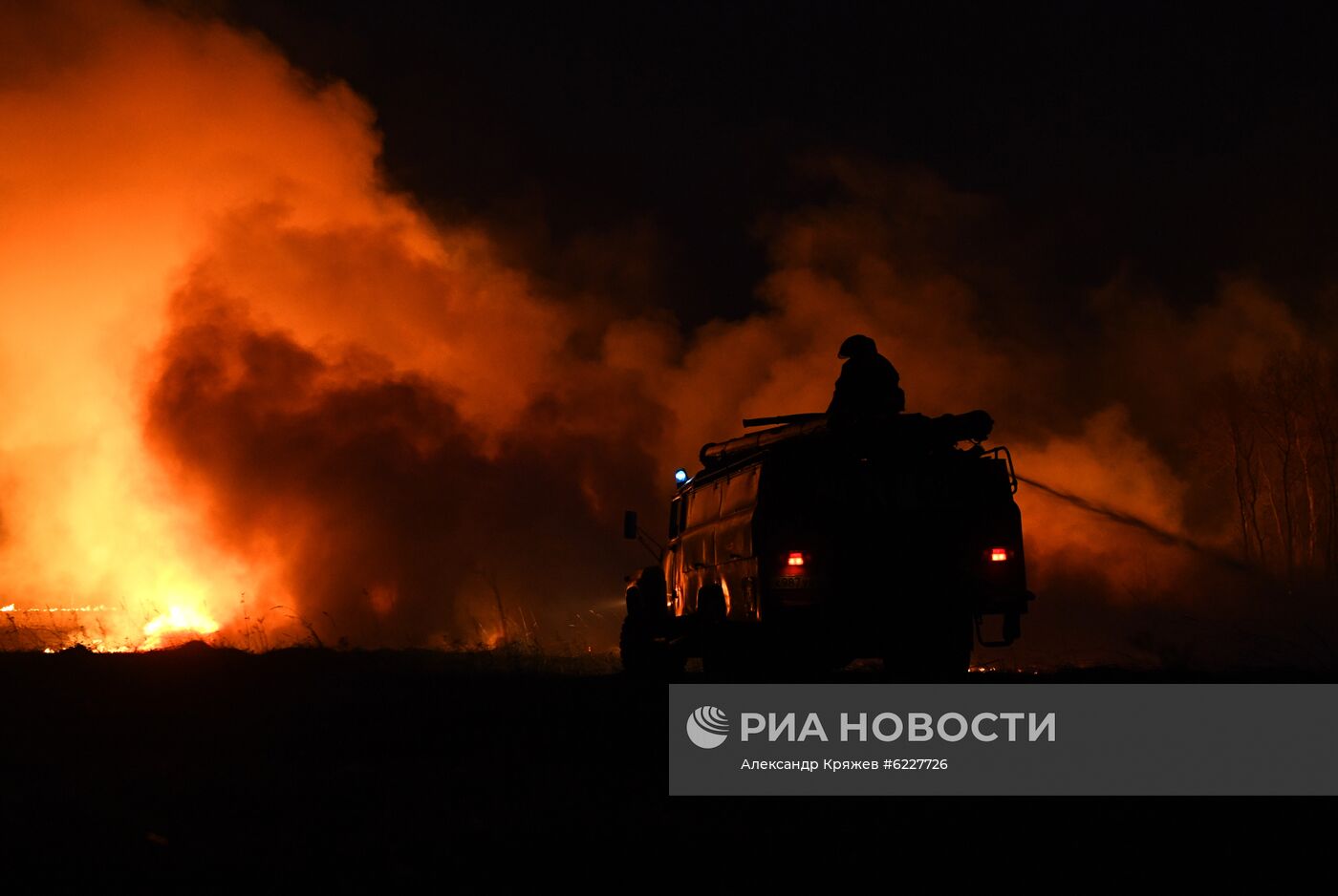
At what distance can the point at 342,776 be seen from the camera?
31.5 ft

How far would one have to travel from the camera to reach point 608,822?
808 cm

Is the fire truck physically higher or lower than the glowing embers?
lower

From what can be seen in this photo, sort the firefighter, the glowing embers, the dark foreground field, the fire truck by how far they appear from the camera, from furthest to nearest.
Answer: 1. the glowing embers
2. the firefighter
3. the fire truck
4. the dark foreground field

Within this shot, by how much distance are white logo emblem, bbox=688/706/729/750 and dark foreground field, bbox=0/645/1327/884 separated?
0.42 meters

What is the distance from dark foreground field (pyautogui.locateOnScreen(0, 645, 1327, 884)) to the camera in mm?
7629

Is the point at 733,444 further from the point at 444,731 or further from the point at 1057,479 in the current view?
the point at 1057,479

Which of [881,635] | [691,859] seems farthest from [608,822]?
[881,635]

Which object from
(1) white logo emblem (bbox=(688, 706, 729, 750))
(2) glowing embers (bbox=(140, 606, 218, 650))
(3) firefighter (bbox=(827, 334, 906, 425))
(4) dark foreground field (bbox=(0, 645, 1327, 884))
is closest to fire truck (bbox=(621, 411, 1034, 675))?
(3) firefighter (bbox=(827, 334, 906, 425))

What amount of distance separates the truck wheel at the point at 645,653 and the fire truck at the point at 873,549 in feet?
10.5

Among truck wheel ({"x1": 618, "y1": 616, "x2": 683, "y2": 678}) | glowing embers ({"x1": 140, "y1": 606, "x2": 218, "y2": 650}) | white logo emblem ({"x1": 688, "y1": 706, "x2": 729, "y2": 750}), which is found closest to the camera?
white logo emblem ({"x1": 688, "y1": 706, "x2": 729, "y2": 750})

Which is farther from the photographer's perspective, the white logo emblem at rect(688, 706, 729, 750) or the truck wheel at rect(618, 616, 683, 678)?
the truck wheel at rect(618, 616, 683, 678)

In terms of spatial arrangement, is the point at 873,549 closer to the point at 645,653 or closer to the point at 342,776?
the point at 645,653

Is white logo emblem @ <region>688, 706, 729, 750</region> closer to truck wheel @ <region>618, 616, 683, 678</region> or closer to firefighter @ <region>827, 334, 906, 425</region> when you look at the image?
firefighter @ <region>827, 334, 906, 425</region>

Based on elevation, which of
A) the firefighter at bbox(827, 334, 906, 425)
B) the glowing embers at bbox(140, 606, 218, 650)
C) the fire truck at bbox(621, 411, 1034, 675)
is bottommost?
the fire truck at bbox(621, 411, 1034, 675)
